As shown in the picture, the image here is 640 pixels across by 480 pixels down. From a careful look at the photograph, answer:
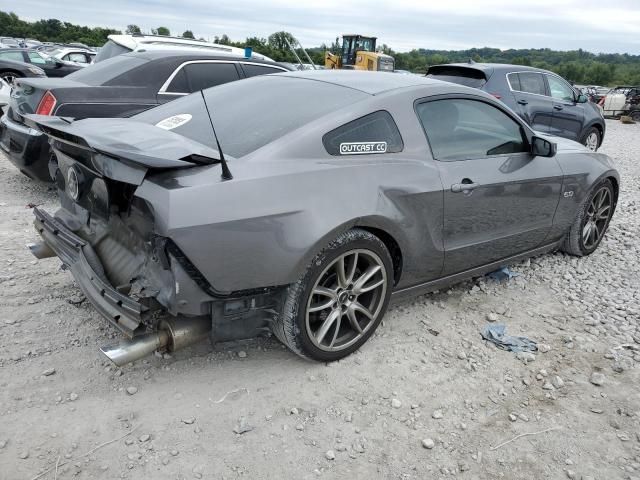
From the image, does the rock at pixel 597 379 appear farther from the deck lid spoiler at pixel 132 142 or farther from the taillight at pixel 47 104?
the taillight at pixel 47 104

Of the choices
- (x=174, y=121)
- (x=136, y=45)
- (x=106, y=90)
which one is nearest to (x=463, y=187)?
(x=174, y=121)

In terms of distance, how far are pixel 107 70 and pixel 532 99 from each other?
657cm

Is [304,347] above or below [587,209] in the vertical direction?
below

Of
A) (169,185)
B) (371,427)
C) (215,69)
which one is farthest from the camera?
(215,69)

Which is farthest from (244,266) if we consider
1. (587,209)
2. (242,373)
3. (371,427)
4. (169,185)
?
(587,209)

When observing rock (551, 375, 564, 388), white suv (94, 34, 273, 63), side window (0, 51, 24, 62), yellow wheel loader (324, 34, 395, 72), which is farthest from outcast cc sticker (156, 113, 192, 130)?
yellow wheel loader (324, 34, 395, 72)

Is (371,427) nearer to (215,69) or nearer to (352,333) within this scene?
(352,333)

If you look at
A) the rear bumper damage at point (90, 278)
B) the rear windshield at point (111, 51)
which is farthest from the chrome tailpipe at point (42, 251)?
the rear windshield at point (111, 51)

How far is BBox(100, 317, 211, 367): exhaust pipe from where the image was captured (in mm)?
2354

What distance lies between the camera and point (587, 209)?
448 cm

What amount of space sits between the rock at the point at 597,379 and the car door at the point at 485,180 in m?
0.97

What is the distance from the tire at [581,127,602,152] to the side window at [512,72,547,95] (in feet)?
4.77

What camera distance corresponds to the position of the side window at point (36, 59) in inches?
545

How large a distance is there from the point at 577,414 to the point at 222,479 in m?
1.79
